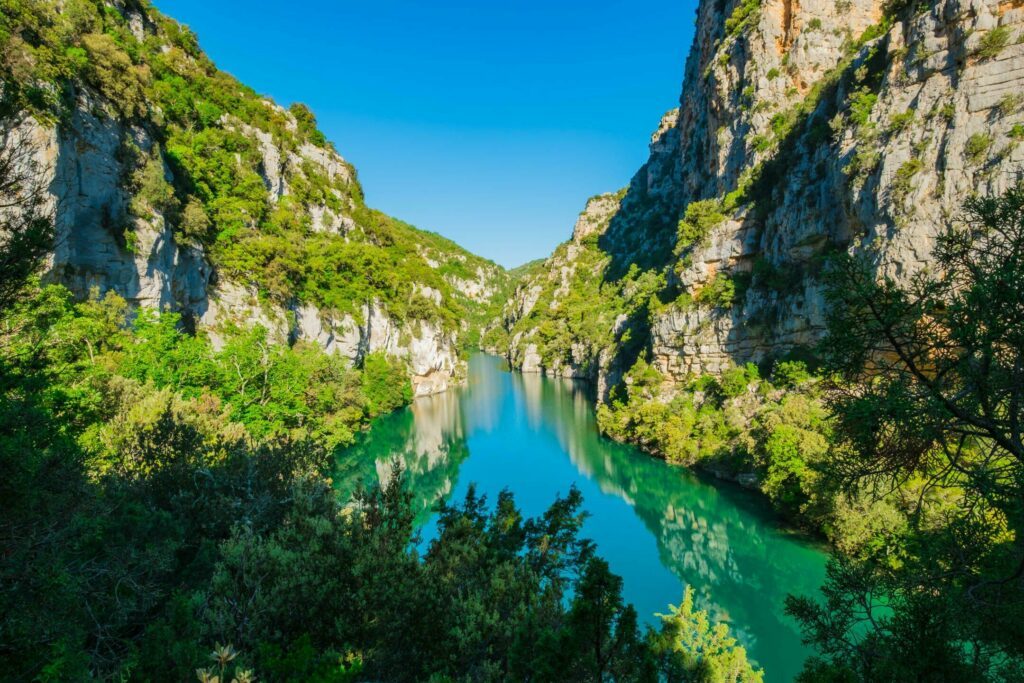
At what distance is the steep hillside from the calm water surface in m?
10.5

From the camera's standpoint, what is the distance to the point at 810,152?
2694 centimetres

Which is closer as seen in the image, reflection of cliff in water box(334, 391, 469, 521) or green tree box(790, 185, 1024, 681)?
green tree box(790, 185, 1024, 681)

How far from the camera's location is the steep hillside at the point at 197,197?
14.9 m

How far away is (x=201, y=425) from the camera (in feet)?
47.0

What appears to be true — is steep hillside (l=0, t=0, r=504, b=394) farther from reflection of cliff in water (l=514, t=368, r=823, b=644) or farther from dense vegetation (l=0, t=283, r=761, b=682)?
reflection of cliff in water (l=514, t=368, r=823, b=644)

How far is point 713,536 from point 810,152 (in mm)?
23094

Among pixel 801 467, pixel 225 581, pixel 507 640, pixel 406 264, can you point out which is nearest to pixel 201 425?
pixel 225 581

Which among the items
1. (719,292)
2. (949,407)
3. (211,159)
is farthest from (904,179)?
(211,159)

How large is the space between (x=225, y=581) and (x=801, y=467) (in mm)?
18426

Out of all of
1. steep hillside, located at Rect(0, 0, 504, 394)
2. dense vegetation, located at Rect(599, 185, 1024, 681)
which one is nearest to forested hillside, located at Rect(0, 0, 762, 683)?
steep hillside, located at Rect(0, 0, 504, 394)

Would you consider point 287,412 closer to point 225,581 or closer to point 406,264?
point 225,581

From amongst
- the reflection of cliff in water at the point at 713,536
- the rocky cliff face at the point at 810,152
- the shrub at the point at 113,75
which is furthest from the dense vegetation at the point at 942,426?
the shrub at the point at 113,75

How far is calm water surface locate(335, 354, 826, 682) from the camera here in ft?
47.6

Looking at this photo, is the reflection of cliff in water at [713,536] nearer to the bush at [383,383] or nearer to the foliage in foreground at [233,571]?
the foliage in foreground at [233,571]
